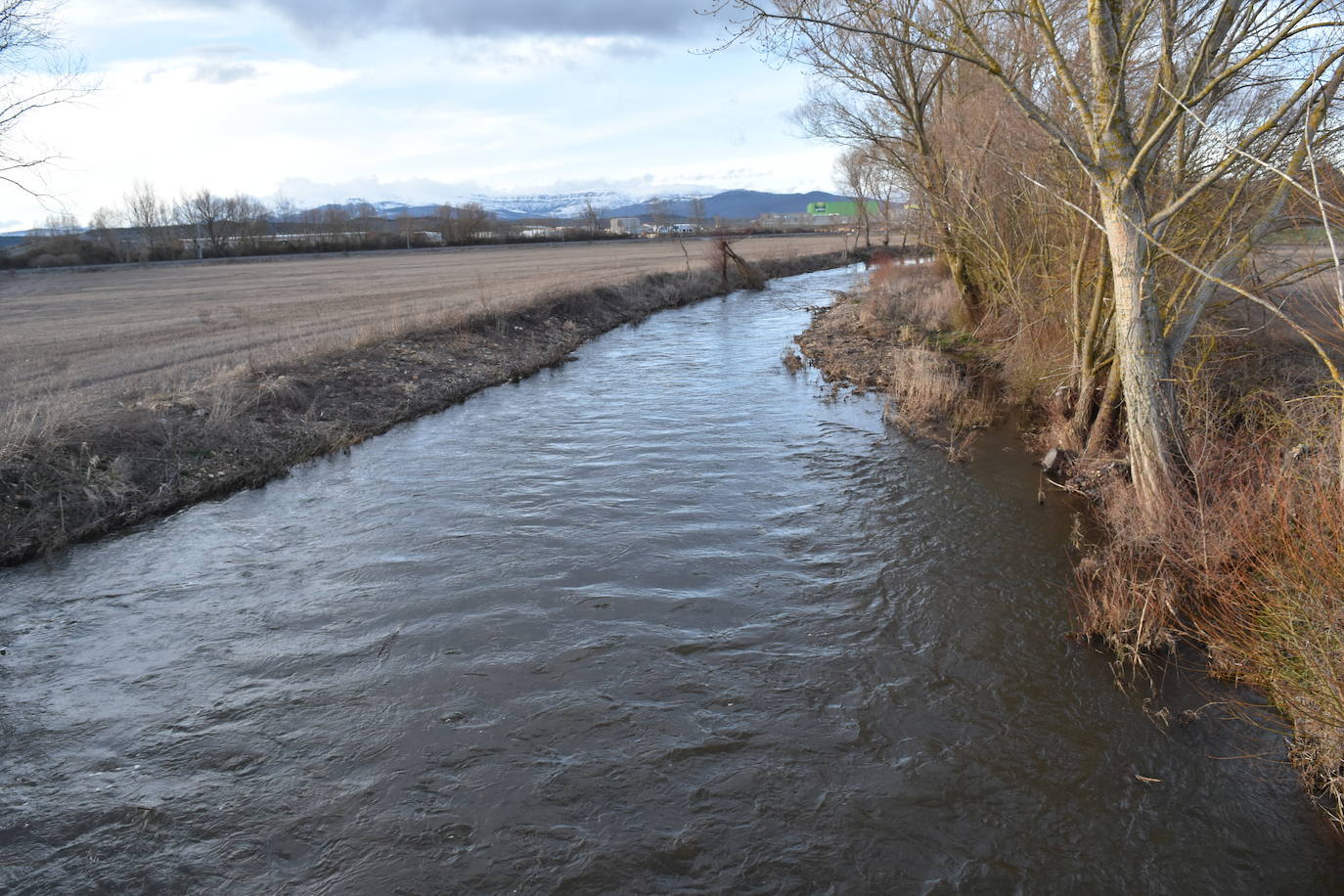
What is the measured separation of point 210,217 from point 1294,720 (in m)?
103

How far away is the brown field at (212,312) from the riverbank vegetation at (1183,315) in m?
13.7

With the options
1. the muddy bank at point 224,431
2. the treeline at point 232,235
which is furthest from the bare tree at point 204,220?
the muddy bank at point 224,431

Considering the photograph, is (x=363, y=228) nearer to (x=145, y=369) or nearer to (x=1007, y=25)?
(x=145, y=369)

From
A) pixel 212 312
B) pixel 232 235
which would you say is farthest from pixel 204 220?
pixel 212 312

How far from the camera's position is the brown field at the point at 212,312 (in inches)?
666

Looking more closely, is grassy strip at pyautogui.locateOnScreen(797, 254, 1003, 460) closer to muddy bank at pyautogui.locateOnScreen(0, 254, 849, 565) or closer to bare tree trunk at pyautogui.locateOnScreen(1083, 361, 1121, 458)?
bare tree trunk at pyautogui.locateOnScreen(1083, 361, 1121, 458)

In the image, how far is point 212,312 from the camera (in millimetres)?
29562

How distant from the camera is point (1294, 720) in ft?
18.0

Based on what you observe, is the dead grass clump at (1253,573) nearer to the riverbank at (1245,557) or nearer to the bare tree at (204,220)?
the riverbank at (1245,557)

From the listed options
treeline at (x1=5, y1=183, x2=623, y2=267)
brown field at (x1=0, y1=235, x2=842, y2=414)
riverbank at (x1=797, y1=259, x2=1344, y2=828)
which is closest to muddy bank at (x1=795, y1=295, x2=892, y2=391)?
riverbank at (x1=797, y1=259, x2=1344, y2=828)

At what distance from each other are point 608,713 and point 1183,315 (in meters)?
7.52

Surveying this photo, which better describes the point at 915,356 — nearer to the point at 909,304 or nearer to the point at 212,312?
the point at 909,304

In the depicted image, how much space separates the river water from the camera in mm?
4887

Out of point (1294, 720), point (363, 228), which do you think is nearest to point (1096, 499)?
point (1294, 720)
